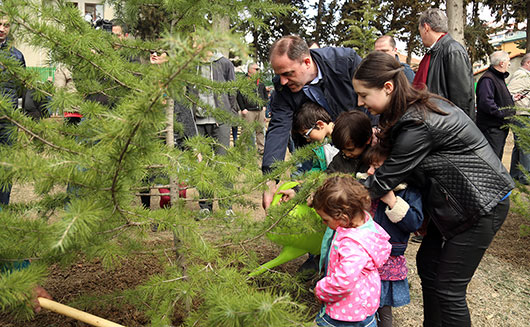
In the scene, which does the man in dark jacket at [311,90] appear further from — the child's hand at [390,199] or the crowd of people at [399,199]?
the child's hand at [390,199]

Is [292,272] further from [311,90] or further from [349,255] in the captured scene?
[349,255]

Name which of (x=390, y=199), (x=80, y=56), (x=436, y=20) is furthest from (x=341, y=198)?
(x=436, y=20)

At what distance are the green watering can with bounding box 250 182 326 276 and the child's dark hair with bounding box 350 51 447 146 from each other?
1.99 feet

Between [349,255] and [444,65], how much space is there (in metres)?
2.25

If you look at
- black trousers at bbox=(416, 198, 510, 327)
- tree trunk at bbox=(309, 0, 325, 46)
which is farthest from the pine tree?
tree trunk at bbox=(309, 0, 325, 46)

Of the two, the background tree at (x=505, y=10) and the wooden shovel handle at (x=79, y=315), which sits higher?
the background tree at (x=505, y=10)

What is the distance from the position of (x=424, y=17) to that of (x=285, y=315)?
3.25 m

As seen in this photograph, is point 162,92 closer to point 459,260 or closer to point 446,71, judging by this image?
point 459,260

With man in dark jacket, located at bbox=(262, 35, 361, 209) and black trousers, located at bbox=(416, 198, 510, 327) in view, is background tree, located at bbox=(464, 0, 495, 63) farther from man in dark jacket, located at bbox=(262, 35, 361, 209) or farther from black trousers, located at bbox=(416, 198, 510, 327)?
black trousers, located at bbox=(416, 198, 510, 327)

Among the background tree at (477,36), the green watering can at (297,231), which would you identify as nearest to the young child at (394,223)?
the green watering can at (297,231)

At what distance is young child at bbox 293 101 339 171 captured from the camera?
246 centimetres

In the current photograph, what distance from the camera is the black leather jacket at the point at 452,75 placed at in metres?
3.27

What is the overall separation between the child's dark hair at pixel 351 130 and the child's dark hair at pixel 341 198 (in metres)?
0.33

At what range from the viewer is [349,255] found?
181cm
